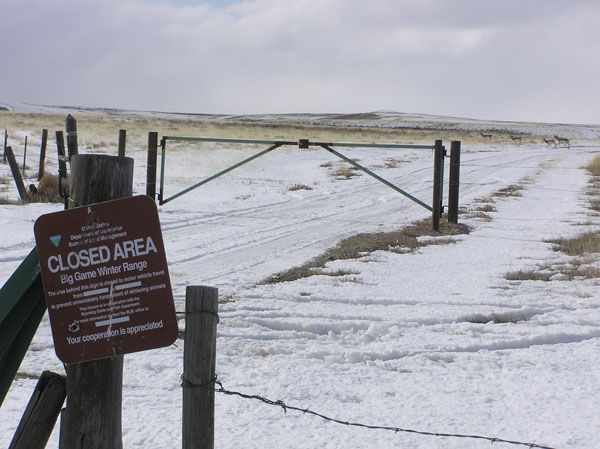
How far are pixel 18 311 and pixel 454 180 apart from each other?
34.9ft

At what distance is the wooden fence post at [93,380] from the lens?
2.81 metres

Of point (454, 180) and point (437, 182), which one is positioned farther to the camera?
point (454, 180)

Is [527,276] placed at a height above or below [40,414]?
below

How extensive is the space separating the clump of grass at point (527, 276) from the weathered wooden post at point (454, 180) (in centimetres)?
352

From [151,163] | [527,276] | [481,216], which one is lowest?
[527,276]

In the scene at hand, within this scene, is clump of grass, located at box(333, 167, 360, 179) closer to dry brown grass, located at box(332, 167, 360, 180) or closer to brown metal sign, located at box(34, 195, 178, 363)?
dry brown grass, located at box(332, 167, 360, 180)

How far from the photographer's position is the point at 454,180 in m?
12.9

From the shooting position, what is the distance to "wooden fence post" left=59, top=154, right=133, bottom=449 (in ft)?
9.23

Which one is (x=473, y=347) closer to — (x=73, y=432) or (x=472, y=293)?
(x=472, y=293)

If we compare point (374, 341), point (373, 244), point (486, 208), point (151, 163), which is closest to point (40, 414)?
point (374, 341)

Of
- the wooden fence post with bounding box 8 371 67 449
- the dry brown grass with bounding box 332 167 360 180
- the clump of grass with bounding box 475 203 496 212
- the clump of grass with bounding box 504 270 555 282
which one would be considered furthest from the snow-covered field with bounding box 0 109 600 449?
the dry brown grass with bounding box 332 167 360 180

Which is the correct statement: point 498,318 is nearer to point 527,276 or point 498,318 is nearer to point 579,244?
point 527,276

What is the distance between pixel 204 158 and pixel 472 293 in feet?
69.9

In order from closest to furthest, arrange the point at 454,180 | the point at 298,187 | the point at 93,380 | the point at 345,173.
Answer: the point at 93,380
the point at 454,180
the point at 298,187
the point at 345,173
